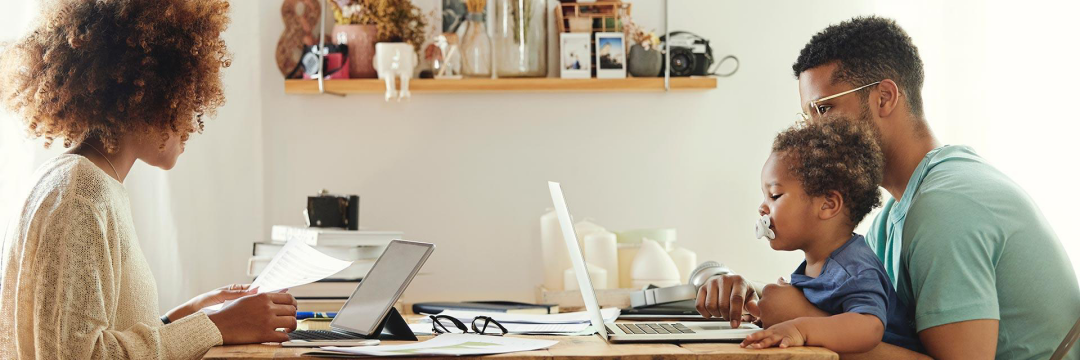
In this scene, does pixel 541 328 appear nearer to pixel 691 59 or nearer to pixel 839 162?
pixel 839 162

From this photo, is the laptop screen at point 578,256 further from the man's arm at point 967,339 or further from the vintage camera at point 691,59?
the vintage camera at point 691,59

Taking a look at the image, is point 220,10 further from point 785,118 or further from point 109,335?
point 785,118

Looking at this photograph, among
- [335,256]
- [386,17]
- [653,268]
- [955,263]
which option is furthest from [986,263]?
[386,17]

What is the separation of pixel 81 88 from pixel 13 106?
0.13m

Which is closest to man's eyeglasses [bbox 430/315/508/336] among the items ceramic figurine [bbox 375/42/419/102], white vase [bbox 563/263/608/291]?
white vase [bbox 563/263/608/291]

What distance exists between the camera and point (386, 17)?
8.00 ft

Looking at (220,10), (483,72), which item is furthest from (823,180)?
(483,72)

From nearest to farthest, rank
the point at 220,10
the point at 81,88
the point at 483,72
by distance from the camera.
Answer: the point at 81,88, the point at 220,10, the point at 483,72

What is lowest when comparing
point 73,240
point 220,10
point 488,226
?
point 488,226

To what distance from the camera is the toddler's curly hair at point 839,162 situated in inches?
49.9

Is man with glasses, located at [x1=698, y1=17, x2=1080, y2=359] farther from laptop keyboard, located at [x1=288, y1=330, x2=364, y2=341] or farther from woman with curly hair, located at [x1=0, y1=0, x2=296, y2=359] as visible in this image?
woman with curly hair, located at [x1=0, y1=0, x2=296, y2=359]

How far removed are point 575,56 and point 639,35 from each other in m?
0.18

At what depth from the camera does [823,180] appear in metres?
1.27

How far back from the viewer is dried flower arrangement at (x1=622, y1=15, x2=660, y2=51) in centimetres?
246
